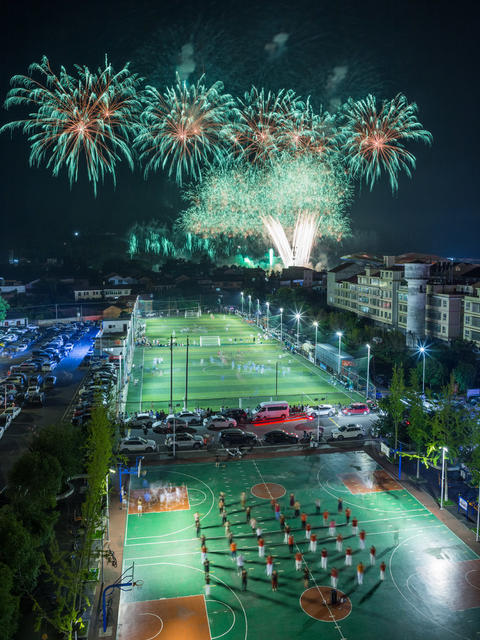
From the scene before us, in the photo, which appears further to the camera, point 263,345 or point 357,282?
point 357,282

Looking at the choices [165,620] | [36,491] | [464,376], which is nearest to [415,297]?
[464,376]

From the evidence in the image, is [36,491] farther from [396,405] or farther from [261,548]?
[396,405]

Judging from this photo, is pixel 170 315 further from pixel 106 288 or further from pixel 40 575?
pixel 40 575

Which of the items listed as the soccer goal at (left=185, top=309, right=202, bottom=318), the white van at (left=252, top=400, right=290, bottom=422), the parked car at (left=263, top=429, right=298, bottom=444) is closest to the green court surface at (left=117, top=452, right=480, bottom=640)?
the parked car at (left=263, top=429, right=298, bottom=444)

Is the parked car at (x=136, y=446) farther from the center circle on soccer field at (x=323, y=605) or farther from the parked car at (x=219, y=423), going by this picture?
the center circle on soccer field at (x=323, y=605)

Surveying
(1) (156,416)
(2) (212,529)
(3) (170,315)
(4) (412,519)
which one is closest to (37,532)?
(2) (212,529)

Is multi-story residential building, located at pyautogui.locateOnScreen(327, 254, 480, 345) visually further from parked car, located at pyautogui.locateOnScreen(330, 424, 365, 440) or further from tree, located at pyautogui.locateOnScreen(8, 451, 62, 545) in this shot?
tree, located at pyautogui.locateOnScreen(8, 451, 62, 545)
